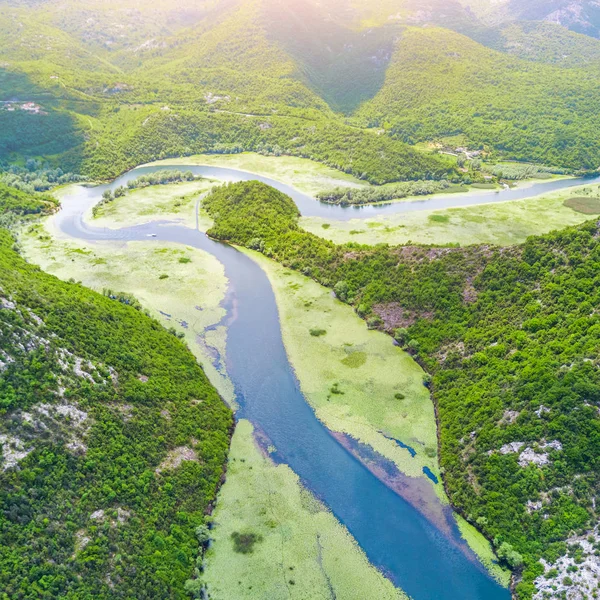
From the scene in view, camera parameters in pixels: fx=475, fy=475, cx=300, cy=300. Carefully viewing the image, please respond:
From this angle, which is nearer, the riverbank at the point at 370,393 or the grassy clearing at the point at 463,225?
the riverbank at the point at 370,393

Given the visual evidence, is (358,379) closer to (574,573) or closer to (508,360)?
(508,360)

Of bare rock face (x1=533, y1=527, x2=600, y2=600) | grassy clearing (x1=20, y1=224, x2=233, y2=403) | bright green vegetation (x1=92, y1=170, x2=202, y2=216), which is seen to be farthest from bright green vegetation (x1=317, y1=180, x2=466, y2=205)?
bare rock face (x1=533, y1=527, x2=600, y2=600)

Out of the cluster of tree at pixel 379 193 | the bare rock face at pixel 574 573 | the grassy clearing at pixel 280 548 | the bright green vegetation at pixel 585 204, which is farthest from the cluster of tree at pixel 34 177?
the bright green vegetation at pixel 585 204

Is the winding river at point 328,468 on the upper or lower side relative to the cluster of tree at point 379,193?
upper

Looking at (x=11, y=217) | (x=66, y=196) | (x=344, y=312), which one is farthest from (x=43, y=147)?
(x=344, y=312)

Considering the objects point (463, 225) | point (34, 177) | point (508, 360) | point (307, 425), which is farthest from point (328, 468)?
point (34, 177)

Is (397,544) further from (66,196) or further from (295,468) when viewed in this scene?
(66,196)

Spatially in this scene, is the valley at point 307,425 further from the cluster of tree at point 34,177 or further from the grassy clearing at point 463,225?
the cluster of tree at point 34,177
